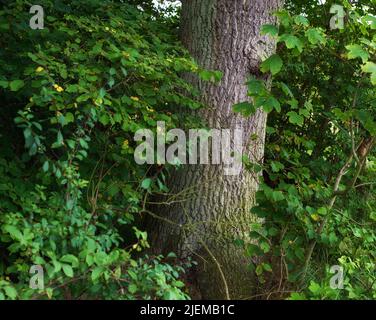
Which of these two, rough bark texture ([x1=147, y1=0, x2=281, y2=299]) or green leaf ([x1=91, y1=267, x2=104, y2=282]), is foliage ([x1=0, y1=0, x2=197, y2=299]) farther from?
rough bark texture ([x1=147, y1=0, x2=281, y2=299])

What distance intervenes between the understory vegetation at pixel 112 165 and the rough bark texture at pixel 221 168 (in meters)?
0.20

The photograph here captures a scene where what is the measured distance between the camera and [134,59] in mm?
4008

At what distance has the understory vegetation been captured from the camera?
126 inches

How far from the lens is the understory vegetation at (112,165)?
10.5 ft

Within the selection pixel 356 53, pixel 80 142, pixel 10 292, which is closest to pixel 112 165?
pixel 80 142

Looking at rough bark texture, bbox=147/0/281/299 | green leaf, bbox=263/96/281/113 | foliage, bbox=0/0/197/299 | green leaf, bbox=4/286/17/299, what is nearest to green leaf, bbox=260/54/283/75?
green leaf, bbox=263/96/281/113

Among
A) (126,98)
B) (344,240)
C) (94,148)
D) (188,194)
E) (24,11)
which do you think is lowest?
(344,240)

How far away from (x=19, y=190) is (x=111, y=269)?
1.07 meters

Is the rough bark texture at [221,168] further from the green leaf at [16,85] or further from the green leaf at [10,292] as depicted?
the green leaf at [10,292]

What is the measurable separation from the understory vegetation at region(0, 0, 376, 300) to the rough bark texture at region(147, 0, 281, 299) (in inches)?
7.9

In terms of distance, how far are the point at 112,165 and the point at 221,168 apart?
40.2 inches
